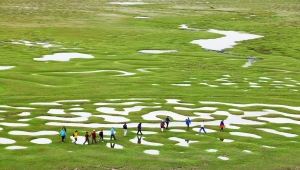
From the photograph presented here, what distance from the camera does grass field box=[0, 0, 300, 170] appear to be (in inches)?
1925

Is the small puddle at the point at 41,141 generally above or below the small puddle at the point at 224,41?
below

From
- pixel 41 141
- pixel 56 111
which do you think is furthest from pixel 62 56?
pixel 41 141

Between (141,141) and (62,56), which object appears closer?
(141,141)

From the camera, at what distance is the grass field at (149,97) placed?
48906 mm

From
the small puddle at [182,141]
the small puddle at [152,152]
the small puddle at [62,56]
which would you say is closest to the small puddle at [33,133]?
the small puddle at [152,152]

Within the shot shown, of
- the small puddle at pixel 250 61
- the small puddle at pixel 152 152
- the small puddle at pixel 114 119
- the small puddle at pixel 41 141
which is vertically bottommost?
the small puddle at pixel 250 61

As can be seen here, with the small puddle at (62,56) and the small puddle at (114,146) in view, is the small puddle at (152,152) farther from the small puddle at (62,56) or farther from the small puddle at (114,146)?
the small puddle at (62,56)

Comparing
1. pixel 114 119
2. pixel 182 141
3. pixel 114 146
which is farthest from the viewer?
pixel 114 119

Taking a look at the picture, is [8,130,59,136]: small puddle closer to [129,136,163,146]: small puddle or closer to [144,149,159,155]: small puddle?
[129,136,163,146]: small puddle

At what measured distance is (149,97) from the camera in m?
79.7

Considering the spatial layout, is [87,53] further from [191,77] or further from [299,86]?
[299,86]

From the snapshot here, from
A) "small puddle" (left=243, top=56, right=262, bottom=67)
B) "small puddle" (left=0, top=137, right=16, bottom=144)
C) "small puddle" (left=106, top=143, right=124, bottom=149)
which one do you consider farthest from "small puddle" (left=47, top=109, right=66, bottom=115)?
"small puddle" (left=243, top=56, right=262, bottom=67)

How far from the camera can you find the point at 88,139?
173 ft

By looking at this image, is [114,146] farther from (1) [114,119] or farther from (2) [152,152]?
(1) [114,119]
